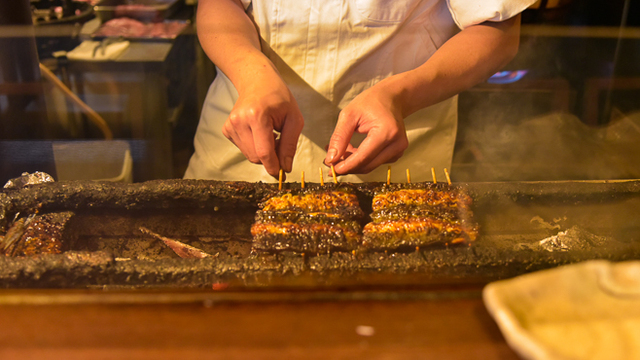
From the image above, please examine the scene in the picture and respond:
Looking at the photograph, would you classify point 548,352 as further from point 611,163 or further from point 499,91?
point 499,91

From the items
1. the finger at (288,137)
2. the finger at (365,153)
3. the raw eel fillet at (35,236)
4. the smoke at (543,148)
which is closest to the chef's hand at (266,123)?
the finger at (288,137)

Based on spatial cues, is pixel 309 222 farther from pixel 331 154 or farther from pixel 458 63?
pixel 458 63

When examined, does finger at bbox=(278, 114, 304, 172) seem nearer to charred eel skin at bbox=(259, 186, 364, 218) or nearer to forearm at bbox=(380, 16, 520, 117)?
charred eel skin at bbox=(259, 186, 364, 218)

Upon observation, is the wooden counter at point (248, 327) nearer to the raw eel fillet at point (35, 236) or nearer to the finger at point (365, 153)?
the raw eel fillet at point (35, 236)

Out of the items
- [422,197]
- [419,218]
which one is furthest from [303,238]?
[422,197]

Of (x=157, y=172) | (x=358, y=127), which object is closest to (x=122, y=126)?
(x=157, y=172)

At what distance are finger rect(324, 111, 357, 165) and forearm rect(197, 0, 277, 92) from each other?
49 cm

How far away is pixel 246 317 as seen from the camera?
1180 millimetres

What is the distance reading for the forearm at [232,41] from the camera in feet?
7.62

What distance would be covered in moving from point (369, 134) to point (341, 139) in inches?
6.0

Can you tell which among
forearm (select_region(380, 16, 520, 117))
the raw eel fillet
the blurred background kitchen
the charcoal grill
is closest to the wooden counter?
the charcoal grill

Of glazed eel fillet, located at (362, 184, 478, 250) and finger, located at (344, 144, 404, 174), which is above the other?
finger, located at (344, 144, 404, 174)

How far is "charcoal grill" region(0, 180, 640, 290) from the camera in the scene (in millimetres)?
1742

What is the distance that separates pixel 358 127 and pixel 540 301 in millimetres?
1387
